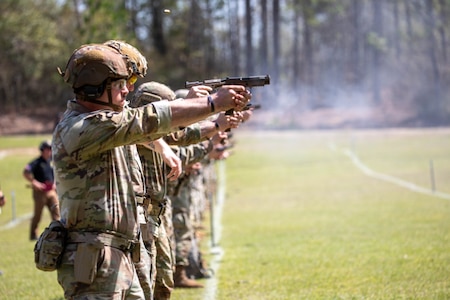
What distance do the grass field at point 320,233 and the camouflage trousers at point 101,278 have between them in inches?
176

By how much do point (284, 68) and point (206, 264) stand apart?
102391mm

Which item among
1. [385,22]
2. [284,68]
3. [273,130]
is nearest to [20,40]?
[273,130]

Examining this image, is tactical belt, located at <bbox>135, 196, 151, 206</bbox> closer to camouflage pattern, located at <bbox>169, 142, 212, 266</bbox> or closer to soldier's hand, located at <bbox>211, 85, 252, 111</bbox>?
soldier's hand, located at <bbox>211, 85, 252, 111</bbox>

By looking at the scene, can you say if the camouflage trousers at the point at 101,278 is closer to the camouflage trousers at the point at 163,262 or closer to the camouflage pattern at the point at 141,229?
the camouflage pattern at the point at 141,229

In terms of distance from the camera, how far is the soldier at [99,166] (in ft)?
16.6

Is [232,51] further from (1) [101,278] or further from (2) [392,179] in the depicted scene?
(1) [101,278]

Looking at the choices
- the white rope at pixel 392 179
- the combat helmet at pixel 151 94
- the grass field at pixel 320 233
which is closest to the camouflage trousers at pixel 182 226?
the grass field at pixel 320 233

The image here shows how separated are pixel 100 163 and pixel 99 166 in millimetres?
19

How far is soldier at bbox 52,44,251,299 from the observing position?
507 cm

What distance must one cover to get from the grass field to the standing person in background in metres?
0.56

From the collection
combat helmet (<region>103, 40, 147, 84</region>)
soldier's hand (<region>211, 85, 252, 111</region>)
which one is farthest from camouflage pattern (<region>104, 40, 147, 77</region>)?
soldier's hand (<region>211, 85, 252, 111</region>)

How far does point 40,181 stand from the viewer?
18.2 meters

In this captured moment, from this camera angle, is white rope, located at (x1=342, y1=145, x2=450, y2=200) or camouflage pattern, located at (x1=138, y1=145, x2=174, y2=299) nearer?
camouflage pattern, located at (x1=138, y1=145, x2=174, y2=299)

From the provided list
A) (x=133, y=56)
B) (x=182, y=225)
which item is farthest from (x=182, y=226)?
(x=133, y=56)
